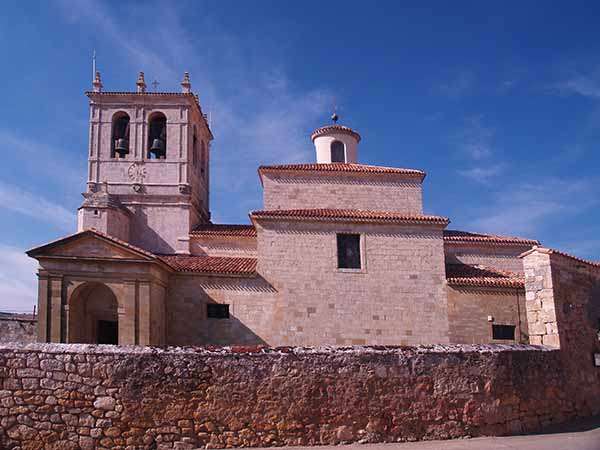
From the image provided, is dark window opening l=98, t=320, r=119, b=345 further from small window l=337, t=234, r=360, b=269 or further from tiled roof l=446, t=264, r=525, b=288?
tiled roof l=446, t=264, r=525, b=288

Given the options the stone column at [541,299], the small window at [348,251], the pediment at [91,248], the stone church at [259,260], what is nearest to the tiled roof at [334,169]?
the stone church at [259,260]

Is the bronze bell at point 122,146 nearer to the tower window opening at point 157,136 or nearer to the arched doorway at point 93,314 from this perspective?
the tower window opening at point 157,136

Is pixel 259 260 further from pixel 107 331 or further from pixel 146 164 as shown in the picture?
pixel 146 164

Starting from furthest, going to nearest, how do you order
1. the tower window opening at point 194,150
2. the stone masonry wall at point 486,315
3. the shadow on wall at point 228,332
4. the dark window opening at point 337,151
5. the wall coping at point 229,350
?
the dark window opening at point 337,151
the tower window opening at point 194,150
the stone masonry wall at point 486,315
the shadow on wall at point 228,332
the wall coping at point 229,350

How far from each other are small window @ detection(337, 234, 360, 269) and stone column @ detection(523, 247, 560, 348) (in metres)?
8.15

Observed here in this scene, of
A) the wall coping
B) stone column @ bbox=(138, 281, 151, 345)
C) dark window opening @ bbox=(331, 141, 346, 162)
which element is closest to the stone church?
stone column @ bbox=(138, 281, 151, 345)

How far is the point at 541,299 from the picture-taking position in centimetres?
986

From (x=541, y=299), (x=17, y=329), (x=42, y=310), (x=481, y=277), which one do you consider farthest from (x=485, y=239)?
(x=17, y=329)

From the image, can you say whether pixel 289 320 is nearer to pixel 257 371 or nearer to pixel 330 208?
pixel 330 208

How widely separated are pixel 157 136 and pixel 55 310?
31.7 ft

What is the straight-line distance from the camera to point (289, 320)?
17.3 metres

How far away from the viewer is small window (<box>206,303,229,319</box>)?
56.1 feet

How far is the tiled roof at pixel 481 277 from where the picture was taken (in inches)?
690

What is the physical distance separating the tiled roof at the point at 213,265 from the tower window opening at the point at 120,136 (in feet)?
18.2
